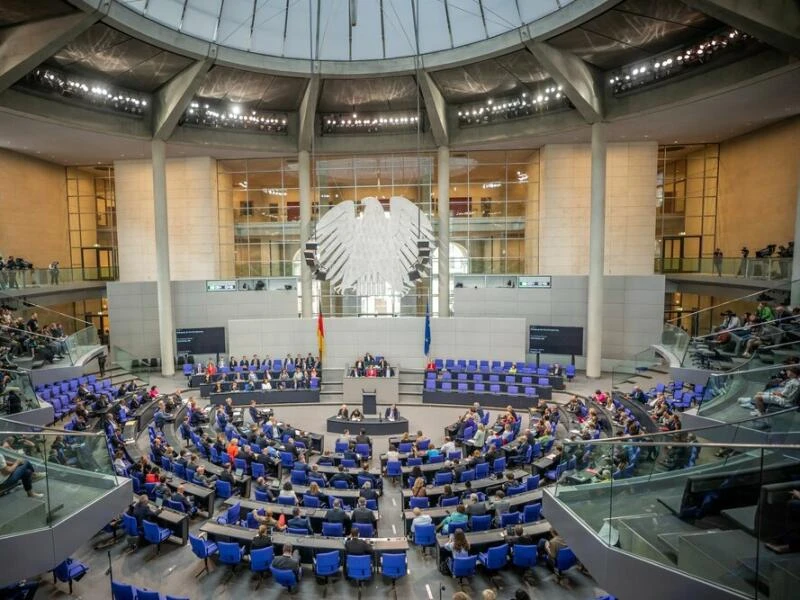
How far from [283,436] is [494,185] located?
1799cm

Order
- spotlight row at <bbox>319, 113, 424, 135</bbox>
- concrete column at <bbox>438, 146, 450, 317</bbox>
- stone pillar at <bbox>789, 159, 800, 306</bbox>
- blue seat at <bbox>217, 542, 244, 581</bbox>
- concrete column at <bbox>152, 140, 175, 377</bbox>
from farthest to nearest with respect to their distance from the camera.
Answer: spotlight row at <bbox>319, 113, 424, 135</bbox> → concrete column at <bbox>438, 146, 450, 317</bbox> → concrete column at <bbox>152, 140, 175, 377</bbox> → stone pillar at <bbox>789, 159, 800, 306</bbox> → blue seat at <bbox>217, 542, 244, 581</bbox>

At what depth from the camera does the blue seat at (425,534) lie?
9.14 metres

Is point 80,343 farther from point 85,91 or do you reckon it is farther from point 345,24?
point 345,24

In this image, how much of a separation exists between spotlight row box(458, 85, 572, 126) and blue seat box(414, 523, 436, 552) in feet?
62.0

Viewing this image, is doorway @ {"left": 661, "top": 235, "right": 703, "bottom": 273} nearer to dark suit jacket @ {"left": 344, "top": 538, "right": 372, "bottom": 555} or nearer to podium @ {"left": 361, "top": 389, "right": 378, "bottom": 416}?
podium @ {"left": 361, "top": 389, "right": 378, "bottom": 416}

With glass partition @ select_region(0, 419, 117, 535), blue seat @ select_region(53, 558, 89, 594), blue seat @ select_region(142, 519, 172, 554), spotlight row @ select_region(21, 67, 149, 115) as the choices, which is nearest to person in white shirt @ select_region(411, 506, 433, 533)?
blue seat @ select_region(142, 519, 172, 554)

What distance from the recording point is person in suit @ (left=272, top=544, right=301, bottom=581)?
798 centimetres

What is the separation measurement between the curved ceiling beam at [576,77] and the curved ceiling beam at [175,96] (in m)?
12.6

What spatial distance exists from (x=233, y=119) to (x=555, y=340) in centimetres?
1887

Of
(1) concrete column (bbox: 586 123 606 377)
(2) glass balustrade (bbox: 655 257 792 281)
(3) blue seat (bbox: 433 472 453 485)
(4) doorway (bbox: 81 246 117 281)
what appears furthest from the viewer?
(4) doorway (bbox: 81 246 117 281)

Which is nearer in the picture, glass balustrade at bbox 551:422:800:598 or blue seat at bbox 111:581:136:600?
glass balustrade at bbox 551:422:800:598

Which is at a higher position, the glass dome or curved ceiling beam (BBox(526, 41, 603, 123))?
the glass dome

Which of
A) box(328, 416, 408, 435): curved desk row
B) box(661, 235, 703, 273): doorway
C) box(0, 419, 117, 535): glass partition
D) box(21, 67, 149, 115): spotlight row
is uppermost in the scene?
box(21, 67, 149, 115): spotlight row

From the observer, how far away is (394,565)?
27.0 feet
